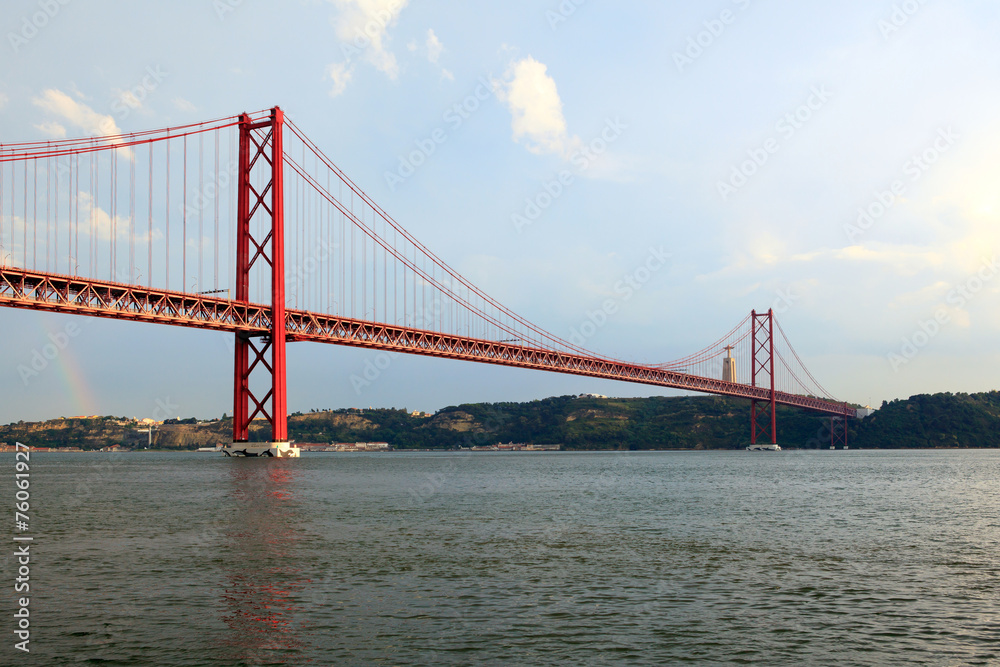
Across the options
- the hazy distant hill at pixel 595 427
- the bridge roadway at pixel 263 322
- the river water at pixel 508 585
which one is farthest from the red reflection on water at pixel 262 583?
the hazy distant hill at pixel 595 427

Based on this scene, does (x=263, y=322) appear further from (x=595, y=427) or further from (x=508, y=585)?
(x=595, y=427)

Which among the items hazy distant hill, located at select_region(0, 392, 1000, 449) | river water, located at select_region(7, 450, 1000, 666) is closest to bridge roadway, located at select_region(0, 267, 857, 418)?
river water, located at select_region(7, 450, 1000, 666)

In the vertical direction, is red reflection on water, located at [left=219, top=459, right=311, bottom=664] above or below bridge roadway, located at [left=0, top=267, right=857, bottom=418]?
below

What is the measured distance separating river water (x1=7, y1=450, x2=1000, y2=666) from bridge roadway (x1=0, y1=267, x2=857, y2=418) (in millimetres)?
26607

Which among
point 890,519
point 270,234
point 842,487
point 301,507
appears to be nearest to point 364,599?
point 301,507

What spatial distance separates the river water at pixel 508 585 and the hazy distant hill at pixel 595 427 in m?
119

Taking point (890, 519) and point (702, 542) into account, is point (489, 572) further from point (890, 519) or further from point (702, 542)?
point (890, 519)

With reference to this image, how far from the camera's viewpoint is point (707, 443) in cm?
14088

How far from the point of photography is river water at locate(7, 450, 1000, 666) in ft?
31.7

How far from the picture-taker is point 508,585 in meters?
13.4

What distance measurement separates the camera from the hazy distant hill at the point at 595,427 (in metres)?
135

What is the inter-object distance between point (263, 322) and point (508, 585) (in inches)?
2000

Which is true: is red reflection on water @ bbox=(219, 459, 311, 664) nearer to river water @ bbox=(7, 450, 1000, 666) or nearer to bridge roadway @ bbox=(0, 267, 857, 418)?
river water @ bbox=(7, 450, 1000, 666)

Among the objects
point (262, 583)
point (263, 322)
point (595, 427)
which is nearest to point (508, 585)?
point (262, 583)
